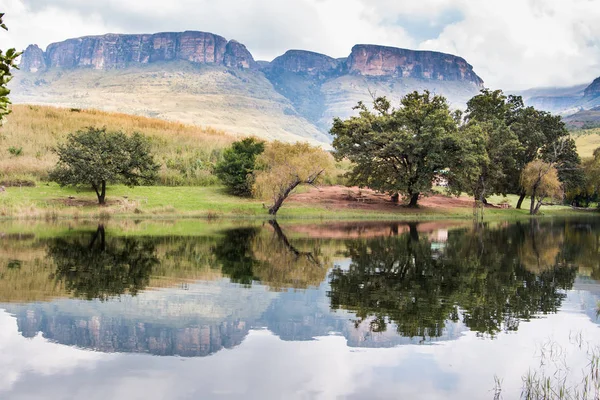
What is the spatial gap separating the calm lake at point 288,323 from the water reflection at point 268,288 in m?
0.07

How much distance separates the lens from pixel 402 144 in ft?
174

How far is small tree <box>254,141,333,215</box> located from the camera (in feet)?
152

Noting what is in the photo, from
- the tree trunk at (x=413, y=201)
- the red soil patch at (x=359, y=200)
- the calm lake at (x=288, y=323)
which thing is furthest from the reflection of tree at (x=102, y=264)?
the tree trunk at (x=413, y=201)

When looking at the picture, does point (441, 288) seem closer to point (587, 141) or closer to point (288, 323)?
point (288, 323)

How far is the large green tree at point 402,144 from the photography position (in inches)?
2087

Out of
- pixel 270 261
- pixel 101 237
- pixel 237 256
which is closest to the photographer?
pixel 270 261

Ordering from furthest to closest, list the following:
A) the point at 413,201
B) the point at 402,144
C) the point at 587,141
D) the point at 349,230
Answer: the point at 587,141, the point at 413,201, the point at 402,144, the point at 349,230

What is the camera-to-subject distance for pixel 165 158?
61.2 metres

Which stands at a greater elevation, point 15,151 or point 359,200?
point 15,151

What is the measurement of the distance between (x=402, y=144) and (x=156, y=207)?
77.0ft

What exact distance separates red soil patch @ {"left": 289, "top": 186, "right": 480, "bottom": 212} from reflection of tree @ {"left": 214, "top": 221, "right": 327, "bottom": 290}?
21.6 meters

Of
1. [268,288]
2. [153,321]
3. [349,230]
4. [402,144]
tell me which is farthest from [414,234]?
[153,321]

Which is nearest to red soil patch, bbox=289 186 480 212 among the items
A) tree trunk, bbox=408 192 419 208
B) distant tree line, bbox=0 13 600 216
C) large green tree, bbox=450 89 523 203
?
tree trunk, bbox=408 192 419 208

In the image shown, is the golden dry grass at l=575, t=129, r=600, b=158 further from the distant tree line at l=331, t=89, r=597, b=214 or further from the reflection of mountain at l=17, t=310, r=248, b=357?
the reflection of mountain at l=17, t=310, r=248, b=357
